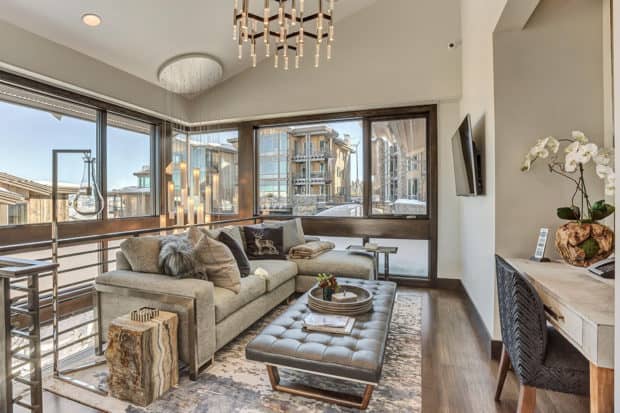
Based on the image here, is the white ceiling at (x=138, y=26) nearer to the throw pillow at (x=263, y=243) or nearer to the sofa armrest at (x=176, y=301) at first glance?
the throw pillow at (x=263, y=243)

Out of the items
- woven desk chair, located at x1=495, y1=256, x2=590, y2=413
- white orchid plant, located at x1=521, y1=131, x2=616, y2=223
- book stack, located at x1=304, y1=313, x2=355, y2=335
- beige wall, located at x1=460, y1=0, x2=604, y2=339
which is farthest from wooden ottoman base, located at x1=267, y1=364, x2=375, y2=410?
white orchid plant, located at x1=521, y1=131, x2=616, y2=223

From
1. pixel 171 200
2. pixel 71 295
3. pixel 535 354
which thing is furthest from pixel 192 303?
pixel 171 200

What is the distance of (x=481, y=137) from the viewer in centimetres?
287

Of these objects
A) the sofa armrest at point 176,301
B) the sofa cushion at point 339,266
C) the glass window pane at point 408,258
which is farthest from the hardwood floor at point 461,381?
the glass window pane at point 408,258

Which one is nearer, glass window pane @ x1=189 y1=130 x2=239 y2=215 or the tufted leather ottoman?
the tufted leather ottoman

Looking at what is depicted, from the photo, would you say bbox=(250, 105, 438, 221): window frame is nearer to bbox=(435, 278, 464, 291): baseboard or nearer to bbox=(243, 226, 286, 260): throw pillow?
bbox=(435, 278, 464, 291): baseboard

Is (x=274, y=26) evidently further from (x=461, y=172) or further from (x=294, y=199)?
(x=461, y=172)

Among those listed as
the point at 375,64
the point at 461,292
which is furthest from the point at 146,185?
the point at 461,292

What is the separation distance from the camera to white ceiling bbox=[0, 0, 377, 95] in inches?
118

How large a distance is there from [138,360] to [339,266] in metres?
2.26

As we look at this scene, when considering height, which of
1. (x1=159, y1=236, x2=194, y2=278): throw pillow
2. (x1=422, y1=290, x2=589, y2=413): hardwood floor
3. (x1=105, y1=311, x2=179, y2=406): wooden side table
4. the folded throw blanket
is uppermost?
(x1=159, y1=236, x2=194, y2=278): throw pillow

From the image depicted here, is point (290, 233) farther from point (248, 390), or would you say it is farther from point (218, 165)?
point (248, 390)

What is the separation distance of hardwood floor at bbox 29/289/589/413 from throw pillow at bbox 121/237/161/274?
2.99 feet

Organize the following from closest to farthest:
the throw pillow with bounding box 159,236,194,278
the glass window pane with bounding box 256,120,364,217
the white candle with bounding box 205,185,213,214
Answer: the throw pillow with bounding box 159,236,194,278, the glass window pane with bounding box 256,120,364,217, the white candle with bounding box 205,185,213,214
